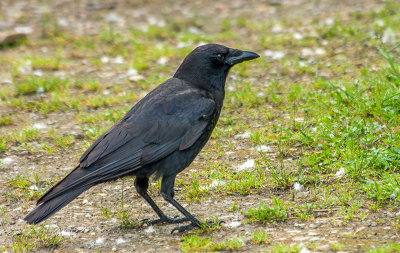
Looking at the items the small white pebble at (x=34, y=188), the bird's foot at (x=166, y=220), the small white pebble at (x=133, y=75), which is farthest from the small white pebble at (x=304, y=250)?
the small white pebble at (x=133, y=75)

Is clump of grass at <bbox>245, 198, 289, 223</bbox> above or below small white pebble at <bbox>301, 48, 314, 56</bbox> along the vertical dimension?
below

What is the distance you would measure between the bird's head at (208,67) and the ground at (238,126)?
0.89 metres

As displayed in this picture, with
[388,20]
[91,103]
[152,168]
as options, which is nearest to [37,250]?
[152,168]

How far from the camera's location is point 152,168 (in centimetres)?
503

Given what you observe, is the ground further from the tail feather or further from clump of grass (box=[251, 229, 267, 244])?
the tail feather

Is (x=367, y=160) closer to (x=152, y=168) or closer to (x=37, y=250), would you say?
(x=152, y=168)

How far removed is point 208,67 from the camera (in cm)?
566

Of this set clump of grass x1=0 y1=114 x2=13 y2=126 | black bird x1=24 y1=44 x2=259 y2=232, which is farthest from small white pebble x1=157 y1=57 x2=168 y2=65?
black bird x1=24 y1=44 x2=259 y2=232

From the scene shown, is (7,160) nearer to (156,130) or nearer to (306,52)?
(156,130)

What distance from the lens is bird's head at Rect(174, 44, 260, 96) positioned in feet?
18.4

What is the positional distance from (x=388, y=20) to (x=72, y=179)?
653 centimetres

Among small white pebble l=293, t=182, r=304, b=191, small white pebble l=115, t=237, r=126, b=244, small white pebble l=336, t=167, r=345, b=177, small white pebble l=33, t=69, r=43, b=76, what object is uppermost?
small white pebble l=336, t=167, r=345, b=177

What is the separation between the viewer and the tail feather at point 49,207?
447 cm

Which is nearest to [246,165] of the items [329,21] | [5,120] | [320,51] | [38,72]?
[5,120]
